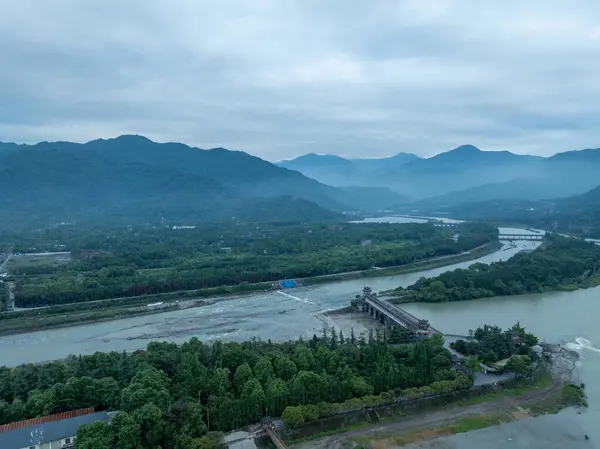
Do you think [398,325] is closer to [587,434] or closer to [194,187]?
[587,434]

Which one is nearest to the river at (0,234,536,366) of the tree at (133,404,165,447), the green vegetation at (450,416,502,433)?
the tree at (133,404,165,447)

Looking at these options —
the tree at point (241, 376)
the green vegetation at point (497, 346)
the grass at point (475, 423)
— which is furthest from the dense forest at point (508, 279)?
the tree at point (241, 376)

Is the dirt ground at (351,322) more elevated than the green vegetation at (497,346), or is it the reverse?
the green vegetation at (497,346)

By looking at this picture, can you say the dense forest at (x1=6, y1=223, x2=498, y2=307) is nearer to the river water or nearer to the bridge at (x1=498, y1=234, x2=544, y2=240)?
the bridge at (x1=498, y1=234, x2=544, y2=240)

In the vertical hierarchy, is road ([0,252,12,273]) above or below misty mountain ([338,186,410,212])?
below

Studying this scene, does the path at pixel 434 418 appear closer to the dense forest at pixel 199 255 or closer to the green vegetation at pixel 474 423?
the green vegetation at pixel 474 423

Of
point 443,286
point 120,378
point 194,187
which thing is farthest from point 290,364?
point 194,187
